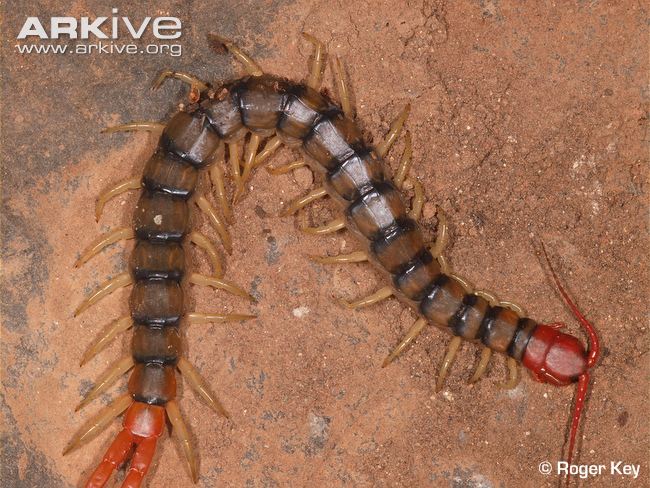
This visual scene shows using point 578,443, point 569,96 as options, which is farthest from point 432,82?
point 578,443

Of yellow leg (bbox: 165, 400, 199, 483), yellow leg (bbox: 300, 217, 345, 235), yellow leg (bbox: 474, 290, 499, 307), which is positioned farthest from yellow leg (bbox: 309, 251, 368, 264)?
yellow leg (bbox: 165, 400, 199, 483)

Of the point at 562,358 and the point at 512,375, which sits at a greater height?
the point at 562,358

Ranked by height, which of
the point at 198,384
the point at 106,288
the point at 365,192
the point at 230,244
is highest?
the point at 365,192

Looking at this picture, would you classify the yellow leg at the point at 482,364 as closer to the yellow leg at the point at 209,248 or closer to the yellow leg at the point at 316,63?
the yellow leg at the point at 209,248

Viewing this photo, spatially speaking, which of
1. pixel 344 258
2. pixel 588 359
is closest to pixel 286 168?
pixel 344 258

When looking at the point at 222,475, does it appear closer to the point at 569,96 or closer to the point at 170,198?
the point at 170,198

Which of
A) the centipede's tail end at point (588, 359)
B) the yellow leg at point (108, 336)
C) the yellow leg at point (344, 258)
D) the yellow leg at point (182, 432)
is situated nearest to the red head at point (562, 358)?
the centipede's tail end at point (588, 359)

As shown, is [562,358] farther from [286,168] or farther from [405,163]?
[286,168]
